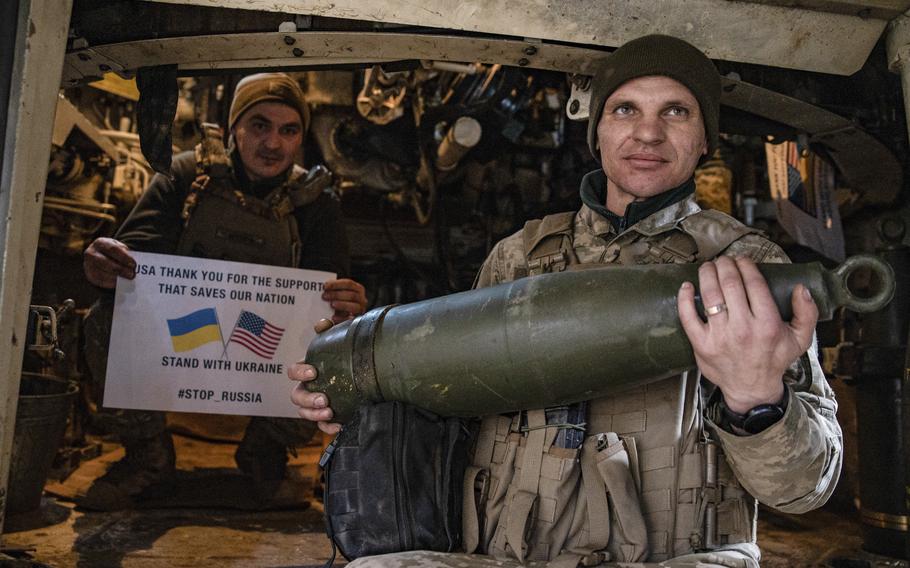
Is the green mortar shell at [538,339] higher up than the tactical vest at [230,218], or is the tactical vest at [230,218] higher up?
the tactical vest at [230,218]

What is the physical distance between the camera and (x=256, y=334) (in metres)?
3.30

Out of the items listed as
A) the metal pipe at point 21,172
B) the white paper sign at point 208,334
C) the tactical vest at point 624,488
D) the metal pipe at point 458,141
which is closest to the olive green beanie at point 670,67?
the tactical vest at point 624,488

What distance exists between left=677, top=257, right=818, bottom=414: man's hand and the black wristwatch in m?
0.06

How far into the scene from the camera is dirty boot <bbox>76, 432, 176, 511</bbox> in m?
3.65

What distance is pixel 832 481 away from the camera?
1.53 m

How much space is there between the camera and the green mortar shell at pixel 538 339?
4.41 feet

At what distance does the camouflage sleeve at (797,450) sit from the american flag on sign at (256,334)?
7.50ft

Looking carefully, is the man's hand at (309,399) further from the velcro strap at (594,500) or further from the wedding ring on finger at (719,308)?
the wedding ring on finger at (719,308)

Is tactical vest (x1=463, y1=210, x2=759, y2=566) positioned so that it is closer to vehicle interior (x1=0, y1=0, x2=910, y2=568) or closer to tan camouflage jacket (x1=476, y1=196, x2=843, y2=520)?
tan camouflage jacket (x1=476, y1=196, x2=843, y2=520)

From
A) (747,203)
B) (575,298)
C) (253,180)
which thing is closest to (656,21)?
(575,298)

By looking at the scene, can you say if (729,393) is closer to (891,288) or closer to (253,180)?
(891,288)

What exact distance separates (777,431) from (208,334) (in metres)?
2.57

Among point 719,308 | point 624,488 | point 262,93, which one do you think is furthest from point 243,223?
point 719,308

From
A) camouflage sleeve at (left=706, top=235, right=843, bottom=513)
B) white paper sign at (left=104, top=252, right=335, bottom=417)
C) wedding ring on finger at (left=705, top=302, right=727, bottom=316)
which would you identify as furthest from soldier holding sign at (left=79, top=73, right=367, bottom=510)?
wedding ring on finger at (left=705, top=302, right=727, bottom=316)
